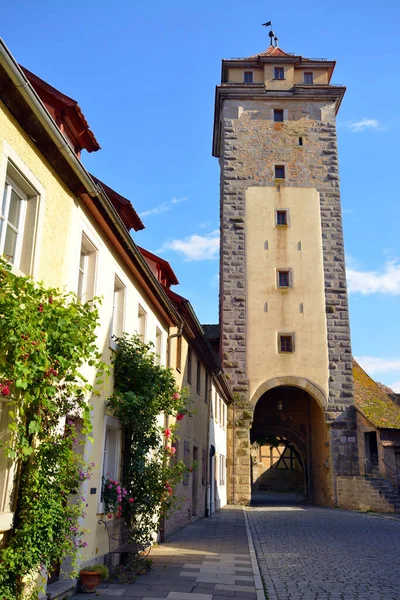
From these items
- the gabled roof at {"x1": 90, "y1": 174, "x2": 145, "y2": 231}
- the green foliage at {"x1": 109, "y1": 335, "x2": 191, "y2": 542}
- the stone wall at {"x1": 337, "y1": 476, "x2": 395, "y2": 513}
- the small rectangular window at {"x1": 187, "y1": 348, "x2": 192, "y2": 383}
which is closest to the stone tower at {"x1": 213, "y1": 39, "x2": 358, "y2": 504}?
the stone wall at {"x1": 337, "y1": 476, "x2": 395, "y2": 513}

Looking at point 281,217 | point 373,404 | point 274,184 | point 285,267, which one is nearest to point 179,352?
point 285,267

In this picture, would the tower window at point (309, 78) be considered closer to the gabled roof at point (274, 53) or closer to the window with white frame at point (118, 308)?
the gabled roof at point (274, 53)

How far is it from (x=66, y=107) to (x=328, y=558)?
832cm

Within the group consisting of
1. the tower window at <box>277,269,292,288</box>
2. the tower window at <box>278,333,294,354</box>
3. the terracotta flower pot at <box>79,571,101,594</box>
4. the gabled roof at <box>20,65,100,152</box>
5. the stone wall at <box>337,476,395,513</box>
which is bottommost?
the terracotta flower pot at <box>79,571,101,594</box>

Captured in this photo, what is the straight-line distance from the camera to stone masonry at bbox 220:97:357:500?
26.2m

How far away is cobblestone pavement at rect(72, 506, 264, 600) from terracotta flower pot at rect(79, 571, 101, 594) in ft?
0.34

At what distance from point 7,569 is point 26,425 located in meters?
1.22

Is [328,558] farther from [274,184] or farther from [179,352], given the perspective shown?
[274,184]

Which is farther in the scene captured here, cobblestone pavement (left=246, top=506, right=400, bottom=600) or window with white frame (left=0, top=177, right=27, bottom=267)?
cobblestone pavement (left=246, top=506, right=400, bottom=600)

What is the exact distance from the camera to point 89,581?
7234 mm

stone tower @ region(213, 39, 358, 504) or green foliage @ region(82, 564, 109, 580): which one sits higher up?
stone tower @ region(213, 39, 358, 504)

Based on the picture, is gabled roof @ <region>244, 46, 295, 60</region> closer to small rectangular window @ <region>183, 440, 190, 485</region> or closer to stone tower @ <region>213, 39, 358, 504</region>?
stone tower @ <region>213, 39, 358, 504</region>

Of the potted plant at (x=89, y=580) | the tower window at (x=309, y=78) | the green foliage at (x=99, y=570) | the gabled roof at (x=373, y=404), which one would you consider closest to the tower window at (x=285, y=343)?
the gabled roof at (x=373, y=404)

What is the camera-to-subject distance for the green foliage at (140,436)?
356 inches
